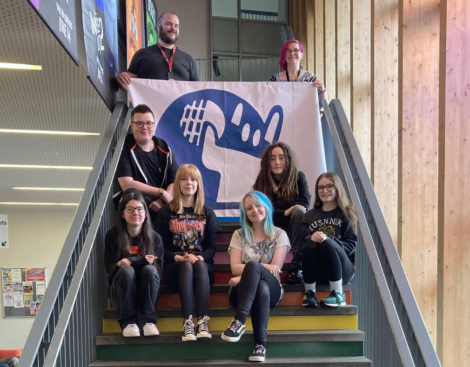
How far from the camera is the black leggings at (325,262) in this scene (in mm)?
3422

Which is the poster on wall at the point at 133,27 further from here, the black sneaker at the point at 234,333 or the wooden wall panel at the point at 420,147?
the black sneaker at the point at 234,333

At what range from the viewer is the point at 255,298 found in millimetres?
3219

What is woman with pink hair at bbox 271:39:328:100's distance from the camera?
5023 mm

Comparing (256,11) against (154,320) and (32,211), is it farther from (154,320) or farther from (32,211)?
(154,320)

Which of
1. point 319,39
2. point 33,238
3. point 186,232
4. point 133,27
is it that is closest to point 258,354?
point 186,232

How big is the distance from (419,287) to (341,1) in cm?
451

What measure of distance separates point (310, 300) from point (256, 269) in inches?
18.1

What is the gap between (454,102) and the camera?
14.5 feet

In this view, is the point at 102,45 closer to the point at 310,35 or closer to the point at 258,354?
the point at 258,354

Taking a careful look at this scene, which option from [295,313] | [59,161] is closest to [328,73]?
[59,161]

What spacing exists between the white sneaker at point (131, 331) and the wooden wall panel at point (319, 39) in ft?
22.8

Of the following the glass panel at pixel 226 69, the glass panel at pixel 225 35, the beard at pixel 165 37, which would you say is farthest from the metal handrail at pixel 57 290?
the glass panel at pixel 225 35

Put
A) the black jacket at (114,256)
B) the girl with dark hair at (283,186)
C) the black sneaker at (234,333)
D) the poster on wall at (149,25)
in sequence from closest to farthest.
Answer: the black sneaker at (234,333) < the black jacket at (114,256) < the girl with dark hair at (283,186) < the poster on wall at (149,25)

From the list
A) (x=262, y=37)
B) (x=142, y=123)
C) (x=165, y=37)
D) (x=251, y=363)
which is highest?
(x=262, y=37)
